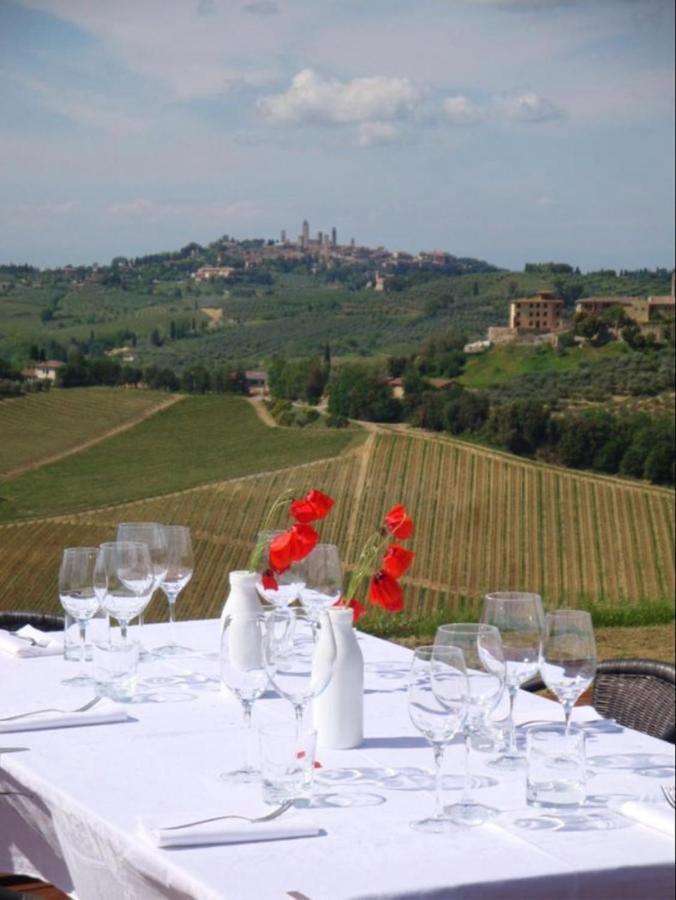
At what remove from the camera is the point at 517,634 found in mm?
2025

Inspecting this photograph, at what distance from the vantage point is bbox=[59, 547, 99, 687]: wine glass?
102 inches

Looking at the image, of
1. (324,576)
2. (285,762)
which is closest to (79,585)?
(324,576)

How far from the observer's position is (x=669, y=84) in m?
5.92

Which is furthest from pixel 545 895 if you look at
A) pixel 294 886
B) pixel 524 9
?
pixel 524 9

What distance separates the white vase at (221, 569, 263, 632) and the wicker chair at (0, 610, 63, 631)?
39.2 inches


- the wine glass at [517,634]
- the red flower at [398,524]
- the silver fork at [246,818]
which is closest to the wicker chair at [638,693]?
the red flower at [398,524]

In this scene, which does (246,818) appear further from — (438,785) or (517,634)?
(517,634)

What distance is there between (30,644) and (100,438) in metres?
2.50

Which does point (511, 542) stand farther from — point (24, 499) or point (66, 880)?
point (66, 880)

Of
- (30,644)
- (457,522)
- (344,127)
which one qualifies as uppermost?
(344,127)

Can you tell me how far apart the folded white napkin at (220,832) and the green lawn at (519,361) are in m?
4.35

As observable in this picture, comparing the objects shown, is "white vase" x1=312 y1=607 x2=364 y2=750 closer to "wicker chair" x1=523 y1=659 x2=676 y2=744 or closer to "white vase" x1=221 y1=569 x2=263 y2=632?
"white vase" x1=221 y1=569 x2=263 y2=632

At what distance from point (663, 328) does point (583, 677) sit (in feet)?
15.1

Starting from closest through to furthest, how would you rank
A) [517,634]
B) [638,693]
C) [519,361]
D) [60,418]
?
[517,634], [638,693], [60,418], [519,361]
